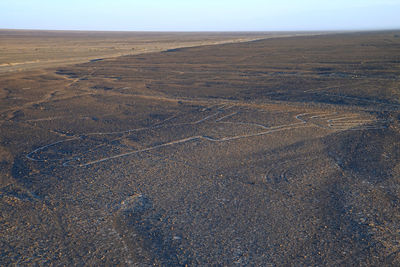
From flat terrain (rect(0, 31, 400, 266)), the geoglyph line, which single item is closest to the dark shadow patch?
flat terrain (rect(0, 31, 400, 266))

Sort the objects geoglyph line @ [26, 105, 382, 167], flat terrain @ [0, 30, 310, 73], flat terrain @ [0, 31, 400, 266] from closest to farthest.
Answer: flat terrain @ [0, 31, 400, 266], geoglyph line @ [26, 105, 382, 167], flat terrain @ [0, 30, 310, 73]

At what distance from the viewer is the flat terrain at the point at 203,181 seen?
16.7 feet

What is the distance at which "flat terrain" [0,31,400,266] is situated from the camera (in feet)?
16.7

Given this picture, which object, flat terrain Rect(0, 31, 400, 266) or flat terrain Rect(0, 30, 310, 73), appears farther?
→ flat terrain Rect(0, 30, 310, 73)

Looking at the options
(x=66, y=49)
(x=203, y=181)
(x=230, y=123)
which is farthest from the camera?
(x=66, y=49)

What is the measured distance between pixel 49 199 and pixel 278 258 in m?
4.18

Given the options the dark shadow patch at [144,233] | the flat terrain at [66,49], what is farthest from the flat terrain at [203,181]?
the flat terrain at [66,49]

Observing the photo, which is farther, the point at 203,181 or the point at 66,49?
the point at 66,49

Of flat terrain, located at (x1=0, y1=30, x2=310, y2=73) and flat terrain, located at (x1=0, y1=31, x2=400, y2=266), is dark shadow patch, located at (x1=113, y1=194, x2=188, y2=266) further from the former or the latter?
flat terrain, located at (x1=0, y1=30, x2=310, y2=73)

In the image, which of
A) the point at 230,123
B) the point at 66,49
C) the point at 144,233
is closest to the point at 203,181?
the point at 144,233

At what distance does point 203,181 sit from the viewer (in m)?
7.24

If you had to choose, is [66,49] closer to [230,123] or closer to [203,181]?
[230,123]

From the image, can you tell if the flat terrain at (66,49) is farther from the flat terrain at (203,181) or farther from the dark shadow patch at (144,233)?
the dark shadow patch at (144,233)

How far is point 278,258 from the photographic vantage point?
4.86m
